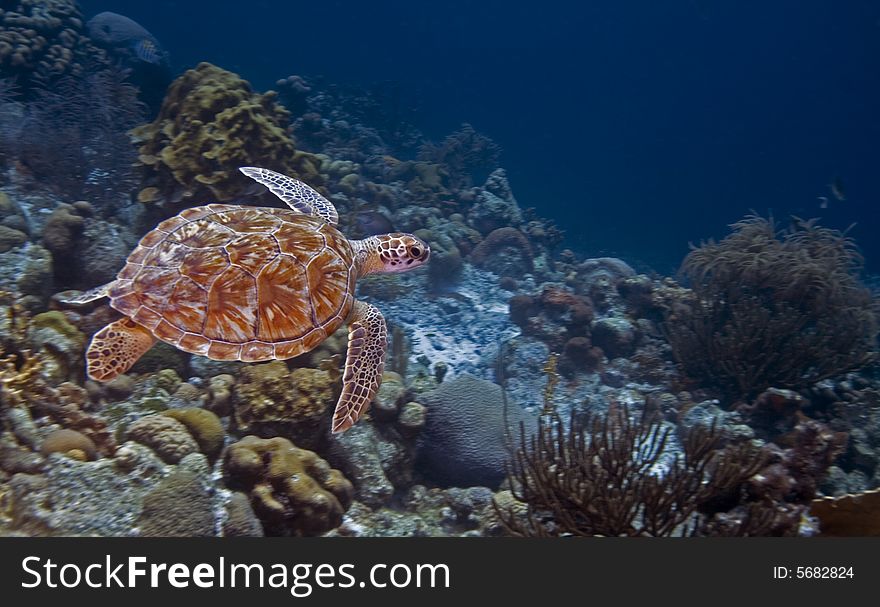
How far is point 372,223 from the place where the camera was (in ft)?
30.3

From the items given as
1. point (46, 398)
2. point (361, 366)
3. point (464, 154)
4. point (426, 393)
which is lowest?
point (426, 393)

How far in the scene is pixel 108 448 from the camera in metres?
3.40

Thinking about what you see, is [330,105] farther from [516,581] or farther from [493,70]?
[493,70]

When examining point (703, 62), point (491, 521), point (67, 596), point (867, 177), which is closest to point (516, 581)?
point (491, 521)

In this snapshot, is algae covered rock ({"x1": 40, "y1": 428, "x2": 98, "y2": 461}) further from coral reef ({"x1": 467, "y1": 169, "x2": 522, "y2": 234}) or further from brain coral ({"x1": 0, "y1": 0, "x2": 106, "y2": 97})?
coral reef ({"x1": 467, "y1": 169, "x2": 522, "y2": 234})

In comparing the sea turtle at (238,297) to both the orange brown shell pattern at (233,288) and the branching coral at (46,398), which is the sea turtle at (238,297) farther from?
the branching coral at (46,398)

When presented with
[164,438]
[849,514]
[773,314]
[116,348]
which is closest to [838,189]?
[773,314]

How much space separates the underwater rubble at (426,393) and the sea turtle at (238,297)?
17.2 inches

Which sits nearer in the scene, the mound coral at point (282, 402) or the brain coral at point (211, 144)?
the mound coral at point (282, 402)

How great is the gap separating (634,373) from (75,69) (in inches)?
524

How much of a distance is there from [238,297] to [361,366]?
46.7 inches

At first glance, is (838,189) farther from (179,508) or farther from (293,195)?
(179,508)

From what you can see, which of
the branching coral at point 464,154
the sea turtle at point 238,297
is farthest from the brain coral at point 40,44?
the branching coral at point 464,154

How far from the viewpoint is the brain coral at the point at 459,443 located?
4840 millimetres
